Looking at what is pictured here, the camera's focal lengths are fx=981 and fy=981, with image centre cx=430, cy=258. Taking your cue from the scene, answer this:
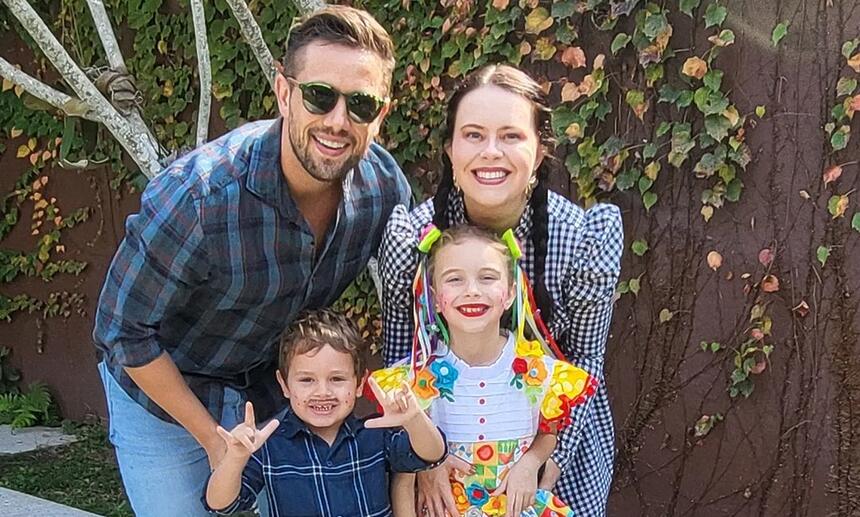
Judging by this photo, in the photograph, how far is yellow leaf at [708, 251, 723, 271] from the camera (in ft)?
11.5

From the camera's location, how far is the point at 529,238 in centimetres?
236

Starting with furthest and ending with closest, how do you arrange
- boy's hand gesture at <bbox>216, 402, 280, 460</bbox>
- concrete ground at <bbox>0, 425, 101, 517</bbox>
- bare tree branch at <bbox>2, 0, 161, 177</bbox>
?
concrete ground at <bbox>0, 425, 101, 517</bbox>, bare tree branch at <bbox>2, 0, 161, 177</bbox>, boy's hand gesture at <bbox>216, 402, 280, 460</bbox>

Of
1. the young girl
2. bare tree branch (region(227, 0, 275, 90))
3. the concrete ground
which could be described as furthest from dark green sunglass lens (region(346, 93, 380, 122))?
the concrete ground

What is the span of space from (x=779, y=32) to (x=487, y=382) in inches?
69.7

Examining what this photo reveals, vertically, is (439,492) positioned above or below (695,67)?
below

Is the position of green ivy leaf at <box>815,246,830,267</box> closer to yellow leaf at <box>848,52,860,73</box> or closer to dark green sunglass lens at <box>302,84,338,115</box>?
yellow leaf at <box>848,52,860,73</box>

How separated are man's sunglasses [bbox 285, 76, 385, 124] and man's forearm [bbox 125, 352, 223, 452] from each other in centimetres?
70

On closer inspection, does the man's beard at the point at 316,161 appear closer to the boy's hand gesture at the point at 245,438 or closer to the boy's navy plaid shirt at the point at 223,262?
the boy's navy plaid shirt at the point at 223,262

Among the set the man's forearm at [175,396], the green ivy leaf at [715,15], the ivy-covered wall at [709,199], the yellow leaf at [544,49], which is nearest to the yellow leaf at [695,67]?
the ivy-covered wall at [709,199]

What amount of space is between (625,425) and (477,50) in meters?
1.60

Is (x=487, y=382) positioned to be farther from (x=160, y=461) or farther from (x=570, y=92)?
(x=570, y=92)

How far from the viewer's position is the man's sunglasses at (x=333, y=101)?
7.21 ft

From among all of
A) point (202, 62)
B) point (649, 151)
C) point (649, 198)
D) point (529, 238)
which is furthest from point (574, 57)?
point (529, 238)

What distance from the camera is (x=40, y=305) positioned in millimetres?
6484
